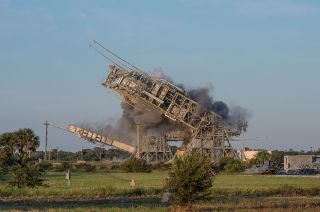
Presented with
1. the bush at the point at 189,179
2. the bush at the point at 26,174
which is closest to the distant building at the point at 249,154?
the bush at the point at 26,174

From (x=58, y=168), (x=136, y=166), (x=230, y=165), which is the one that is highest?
(x=230, y=165)

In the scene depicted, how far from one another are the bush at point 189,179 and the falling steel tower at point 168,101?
216 feet

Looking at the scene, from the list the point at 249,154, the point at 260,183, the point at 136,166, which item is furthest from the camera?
the point at 249,154

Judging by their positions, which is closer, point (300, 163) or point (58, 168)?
point (300, 163)

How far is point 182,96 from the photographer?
334 feet

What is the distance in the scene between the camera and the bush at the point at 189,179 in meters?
29.7

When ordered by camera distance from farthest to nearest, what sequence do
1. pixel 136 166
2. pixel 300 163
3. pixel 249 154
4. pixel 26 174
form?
pixel 249 154, pixel 300 163, pixel 136 166, pixel 26 174

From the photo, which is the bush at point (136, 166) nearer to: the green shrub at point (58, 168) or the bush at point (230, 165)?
the green shrub at point (58, 168)

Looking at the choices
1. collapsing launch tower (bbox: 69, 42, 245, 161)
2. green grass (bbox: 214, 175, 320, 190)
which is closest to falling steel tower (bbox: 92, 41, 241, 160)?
collapsing launch tower (bbox: 69, 42, 245, 161)

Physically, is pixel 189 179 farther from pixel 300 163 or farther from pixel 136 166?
pixel 300 163

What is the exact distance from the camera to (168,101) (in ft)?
331

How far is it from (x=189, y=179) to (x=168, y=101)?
2808 inches

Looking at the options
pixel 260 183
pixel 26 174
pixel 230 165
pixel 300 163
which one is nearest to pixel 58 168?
pixel 230 165

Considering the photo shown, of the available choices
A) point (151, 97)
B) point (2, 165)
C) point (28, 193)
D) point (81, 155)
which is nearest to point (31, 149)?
point (2, 165)
